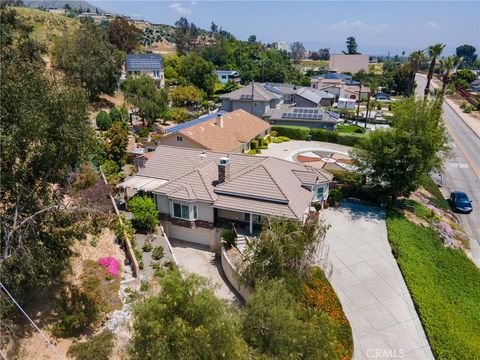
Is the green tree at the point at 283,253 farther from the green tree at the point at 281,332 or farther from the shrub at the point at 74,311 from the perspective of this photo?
the shrub at the point at 74,311

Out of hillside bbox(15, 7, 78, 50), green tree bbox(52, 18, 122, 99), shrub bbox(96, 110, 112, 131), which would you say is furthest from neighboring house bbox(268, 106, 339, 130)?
hillside bbox(15, 7, 78, 50)

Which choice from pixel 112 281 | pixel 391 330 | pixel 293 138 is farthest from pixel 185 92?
pixel 391 330

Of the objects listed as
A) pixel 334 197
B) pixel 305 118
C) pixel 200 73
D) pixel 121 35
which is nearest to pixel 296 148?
pixel 305 118

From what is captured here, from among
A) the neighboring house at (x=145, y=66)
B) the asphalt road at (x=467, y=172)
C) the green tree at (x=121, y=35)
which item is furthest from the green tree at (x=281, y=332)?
the green tree at (x=121, y=35)

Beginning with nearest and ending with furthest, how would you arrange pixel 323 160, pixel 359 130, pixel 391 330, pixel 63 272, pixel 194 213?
pixel 391 330
pixel 63 272
pixel 194 213
pixel 323 160
pixel 359 130

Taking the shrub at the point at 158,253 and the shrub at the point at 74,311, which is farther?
the shrub at the point at 158,253

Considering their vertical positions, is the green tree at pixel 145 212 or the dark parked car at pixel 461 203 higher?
the green tree at pixel 145 212

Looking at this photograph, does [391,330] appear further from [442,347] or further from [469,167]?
[469,167]
